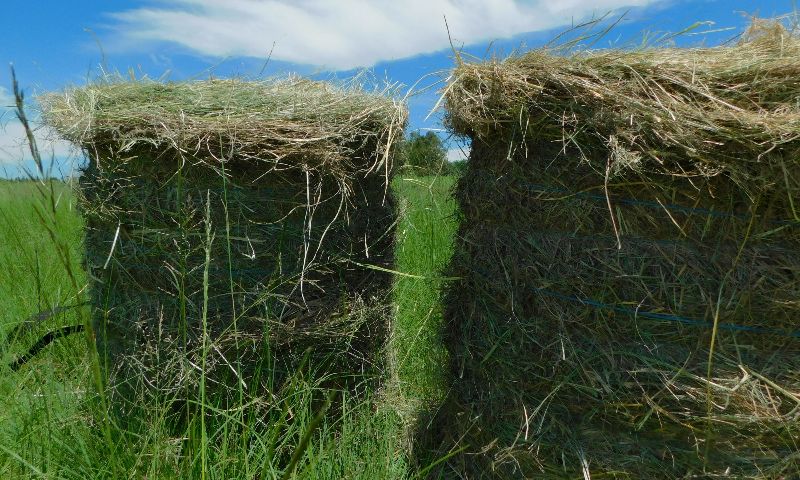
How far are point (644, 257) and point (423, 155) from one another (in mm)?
1379

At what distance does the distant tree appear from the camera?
294cm

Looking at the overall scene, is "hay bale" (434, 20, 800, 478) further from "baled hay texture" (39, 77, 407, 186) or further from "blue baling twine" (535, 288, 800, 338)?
"baled hay texture" (39, 77, 407, 186)

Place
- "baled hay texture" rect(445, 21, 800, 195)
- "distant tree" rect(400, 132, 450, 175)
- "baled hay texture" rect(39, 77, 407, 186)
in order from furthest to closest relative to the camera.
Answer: "distant tree" rect(400, 132, 450, 175) → "baled hay texture" rect(39, 77, 407, 186) → "baled hay texture" rect(445, 21, 800, 195)

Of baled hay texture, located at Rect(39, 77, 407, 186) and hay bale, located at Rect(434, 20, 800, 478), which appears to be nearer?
hay bale, located at Rect(434, 20, 800, 478)

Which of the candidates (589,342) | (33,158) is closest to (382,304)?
(589,342)

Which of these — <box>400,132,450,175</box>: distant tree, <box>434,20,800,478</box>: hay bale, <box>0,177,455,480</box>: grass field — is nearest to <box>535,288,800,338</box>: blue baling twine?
<box>434,20,800,478</box>: hay bale

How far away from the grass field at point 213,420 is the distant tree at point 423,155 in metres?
0.07

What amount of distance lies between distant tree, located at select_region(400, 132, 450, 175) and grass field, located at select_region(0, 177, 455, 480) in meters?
0.07

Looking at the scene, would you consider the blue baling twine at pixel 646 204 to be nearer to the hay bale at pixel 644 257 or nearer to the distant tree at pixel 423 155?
the hay bale at pixel 644 257

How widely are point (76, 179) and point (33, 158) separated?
4.83ft

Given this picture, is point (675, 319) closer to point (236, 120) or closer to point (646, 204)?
point (646, 204)

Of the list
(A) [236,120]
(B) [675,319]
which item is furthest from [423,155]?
(B) [675,319]

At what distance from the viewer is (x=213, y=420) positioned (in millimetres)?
2611

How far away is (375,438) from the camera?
2.87 metres
